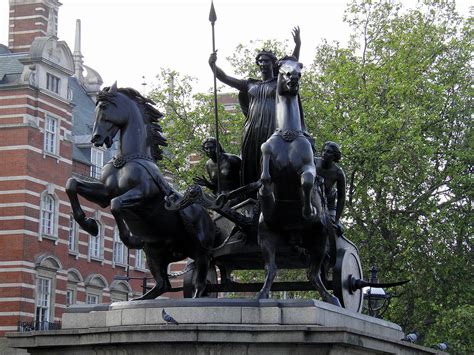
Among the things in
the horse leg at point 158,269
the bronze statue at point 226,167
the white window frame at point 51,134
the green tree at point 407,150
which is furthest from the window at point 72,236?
the horse leg at point 158,269

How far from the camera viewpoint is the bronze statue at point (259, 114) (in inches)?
607

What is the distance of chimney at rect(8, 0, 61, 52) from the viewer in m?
53.2

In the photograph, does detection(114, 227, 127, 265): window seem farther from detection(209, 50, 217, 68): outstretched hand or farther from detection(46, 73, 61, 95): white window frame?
detection(209, 50, 217, 68): outstretched hand

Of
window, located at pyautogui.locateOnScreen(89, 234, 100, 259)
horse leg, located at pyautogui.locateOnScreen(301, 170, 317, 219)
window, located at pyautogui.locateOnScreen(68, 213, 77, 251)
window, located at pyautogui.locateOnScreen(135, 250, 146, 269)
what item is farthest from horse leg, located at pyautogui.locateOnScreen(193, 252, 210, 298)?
window, located at pyautogui.locateOnScreen(135, 250, 146, 269)

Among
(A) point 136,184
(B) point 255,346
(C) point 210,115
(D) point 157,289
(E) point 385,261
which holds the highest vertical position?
(C) point 210,115

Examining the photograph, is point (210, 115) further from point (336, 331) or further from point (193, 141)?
point (336, 331)

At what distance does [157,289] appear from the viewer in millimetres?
14945

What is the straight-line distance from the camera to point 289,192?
13.6 metres

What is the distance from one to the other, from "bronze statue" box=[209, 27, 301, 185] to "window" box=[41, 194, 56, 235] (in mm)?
34614

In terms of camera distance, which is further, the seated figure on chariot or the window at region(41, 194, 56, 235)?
the window at region(41, 194, 56, 235)

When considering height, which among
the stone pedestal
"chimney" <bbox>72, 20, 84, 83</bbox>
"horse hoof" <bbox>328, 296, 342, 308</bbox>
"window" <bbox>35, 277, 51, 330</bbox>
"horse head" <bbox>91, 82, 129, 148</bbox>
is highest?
"chimney" <bbox>72, 20, 84, 83</bbox>

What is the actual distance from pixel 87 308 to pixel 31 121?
35.4 m

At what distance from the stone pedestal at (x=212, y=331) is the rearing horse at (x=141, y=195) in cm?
114

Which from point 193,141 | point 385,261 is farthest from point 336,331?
point 193,141
